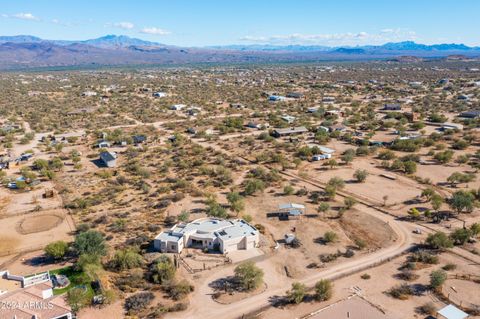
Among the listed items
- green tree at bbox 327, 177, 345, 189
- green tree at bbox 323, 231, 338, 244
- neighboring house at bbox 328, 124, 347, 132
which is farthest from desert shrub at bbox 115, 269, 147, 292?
neighboring house at bbox 328, 124, 347, 132

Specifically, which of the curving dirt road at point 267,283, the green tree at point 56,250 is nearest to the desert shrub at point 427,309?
the curving dirt road at point 267,283

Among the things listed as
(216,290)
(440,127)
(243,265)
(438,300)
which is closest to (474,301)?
(438,300)

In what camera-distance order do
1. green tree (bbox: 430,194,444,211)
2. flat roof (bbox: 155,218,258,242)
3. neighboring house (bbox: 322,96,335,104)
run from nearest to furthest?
flat roof (bbox: 155,218,258,242) < green tree (bbox: 430,194,444,211) < neighboring house (bbox: 322,96,335,104)

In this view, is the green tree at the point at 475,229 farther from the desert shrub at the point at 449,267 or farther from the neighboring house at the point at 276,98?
the neighboring house at the point at 276,98

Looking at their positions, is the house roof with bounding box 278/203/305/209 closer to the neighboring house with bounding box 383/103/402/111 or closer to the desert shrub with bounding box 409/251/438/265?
the desert shrub with bounding box 409/251/438/265

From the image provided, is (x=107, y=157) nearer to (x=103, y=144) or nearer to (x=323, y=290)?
(x=103, y=144)

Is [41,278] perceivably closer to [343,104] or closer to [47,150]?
[47,150]

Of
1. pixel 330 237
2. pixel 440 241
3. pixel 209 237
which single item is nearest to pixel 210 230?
pixel 209 237
